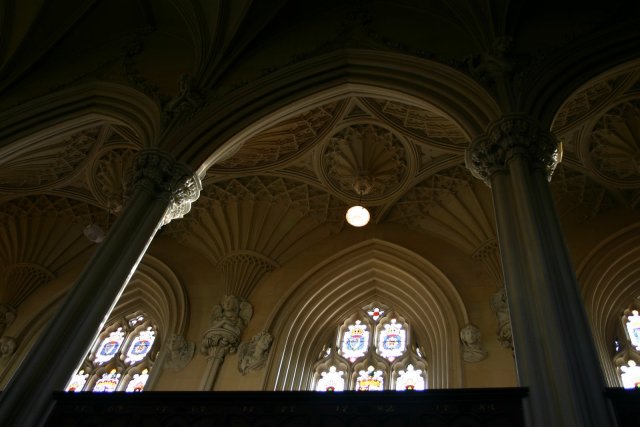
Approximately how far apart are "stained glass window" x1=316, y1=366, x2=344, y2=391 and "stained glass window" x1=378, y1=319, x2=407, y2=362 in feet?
2.84

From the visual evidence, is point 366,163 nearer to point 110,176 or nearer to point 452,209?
point 452,209

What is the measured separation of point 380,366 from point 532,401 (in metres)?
6.07

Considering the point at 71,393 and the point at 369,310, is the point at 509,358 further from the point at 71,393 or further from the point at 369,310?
the point at 71,393

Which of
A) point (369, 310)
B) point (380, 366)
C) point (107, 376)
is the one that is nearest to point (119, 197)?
point (107, 376)

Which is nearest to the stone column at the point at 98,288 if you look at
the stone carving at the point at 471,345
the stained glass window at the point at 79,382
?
the stone carving at the point at 471,345

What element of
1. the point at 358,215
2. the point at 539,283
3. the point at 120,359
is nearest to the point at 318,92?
the point at 358,215

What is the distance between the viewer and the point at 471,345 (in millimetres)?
9844

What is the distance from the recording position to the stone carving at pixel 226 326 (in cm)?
1092

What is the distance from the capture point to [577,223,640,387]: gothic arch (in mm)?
10266

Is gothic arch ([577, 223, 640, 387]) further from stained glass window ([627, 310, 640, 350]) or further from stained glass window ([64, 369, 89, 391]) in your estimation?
stained glass window ([64, 369, 89, 391])

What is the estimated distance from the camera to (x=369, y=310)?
478 inches

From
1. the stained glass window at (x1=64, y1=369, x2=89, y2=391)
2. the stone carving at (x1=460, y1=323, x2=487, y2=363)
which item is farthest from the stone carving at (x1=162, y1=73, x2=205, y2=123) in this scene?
the stone carving at (x1=460, y1=323, x2=487, y2=363)

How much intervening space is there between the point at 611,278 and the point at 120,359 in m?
9.31

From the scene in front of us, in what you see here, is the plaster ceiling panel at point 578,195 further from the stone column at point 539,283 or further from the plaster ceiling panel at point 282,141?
the stone column at point 539,283
